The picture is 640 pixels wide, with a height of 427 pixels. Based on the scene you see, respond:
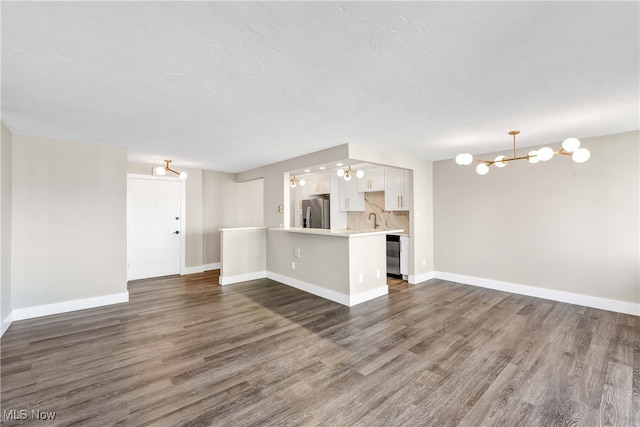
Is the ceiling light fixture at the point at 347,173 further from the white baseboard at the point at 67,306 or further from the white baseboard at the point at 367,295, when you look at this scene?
the white baseboard at the point at 67,306

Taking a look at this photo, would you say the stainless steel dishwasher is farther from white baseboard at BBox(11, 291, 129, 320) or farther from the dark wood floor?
white baseboard at BBox(11, 291, 129, 320)

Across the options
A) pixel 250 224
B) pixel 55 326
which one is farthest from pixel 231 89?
pixel 250 224

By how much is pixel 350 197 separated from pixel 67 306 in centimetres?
530

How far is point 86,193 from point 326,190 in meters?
4.70

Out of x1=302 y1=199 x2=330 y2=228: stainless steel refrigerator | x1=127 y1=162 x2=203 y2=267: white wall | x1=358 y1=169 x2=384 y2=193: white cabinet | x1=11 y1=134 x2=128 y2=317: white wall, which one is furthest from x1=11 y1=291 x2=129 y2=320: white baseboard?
x1=358 y1=169 x2=384 y2=193: white cabinet

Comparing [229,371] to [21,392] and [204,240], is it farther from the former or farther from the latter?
[204,240]

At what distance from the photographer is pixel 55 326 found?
10.9ft

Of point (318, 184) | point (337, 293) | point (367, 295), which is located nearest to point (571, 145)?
point (367, 295)

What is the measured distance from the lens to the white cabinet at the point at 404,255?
5.35m

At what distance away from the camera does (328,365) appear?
244 cm

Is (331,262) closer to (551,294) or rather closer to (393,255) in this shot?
(393,255)

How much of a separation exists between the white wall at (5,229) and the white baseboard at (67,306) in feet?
0.54

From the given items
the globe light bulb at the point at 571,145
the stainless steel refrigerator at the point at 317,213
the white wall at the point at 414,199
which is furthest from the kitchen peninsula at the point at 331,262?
the globe light bulb at the point at 571,145

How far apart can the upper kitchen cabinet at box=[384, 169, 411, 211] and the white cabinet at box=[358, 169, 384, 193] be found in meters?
0.13
